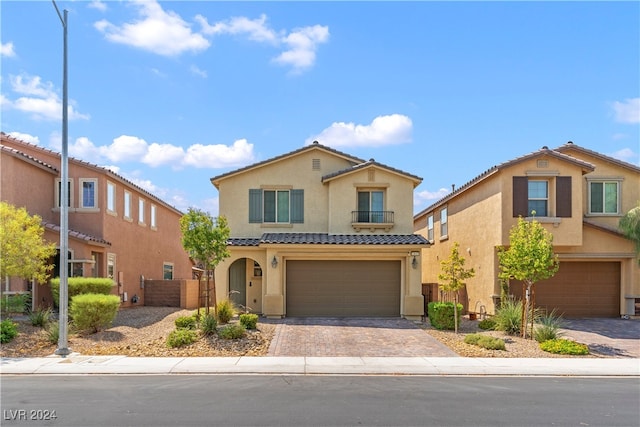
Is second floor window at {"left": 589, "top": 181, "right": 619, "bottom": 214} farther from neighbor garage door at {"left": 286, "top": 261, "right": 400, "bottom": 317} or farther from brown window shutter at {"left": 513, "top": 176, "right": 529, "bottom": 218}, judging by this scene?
neighbor garage door at {"left": 286, "top": 261, "right": 400, "bottom": 317}

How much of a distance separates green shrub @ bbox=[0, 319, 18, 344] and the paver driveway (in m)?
7.62

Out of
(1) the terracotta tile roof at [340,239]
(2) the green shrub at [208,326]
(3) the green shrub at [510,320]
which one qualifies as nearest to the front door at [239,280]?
(1) the terracotta tile roof at [340,239]

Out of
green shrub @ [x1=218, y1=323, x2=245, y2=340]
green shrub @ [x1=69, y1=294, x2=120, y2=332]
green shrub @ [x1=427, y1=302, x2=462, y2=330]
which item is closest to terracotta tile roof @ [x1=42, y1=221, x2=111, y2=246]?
green shrub @ [x1=69, y1=294, x2=120, y2=332]

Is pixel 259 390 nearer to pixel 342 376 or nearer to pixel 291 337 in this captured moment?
pixel 342 376

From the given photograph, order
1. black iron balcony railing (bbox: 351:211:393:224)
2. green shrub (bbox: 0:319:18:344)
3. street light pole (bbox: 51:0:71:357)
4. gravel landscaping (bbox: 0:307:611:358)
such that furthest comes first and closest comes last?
black iron balcony railing (bbox: 351:211:393:224), green shrub (bbox: 0:319:18:344), gravel landscaping (bbox: 0:307:611:358), street light pole (bbox: 51:0:71:357)

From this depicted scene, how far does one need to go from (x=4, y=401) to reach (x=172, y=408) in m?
3.12

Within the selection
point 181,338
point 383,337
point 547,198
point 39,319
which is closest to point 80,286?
point 39,319

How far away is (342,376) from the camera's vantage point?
37.6 feet

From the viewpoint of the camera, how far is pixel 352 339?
629 inches

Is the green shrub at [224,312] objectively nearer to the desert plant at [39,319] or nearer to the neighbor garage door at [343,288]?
the neighbor garage door at [343,288]

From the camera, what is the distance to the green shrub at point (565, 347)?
14.2 meters

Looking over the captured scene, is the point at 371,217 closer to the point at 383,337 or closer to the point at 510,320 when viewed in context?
the point at 383,337

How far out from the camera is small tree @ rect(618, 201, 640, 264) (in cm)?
2002

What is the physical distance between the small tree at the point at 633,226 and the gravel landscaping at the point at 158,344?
793 centimetres
